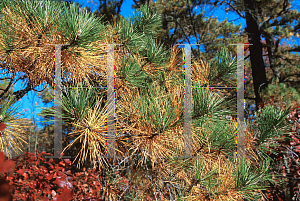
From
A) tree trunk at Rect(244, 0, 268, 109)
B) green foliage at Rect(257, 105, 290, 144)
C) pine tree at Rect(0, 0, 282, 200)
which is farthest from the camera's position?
tree trunk at Rect(244, 0, 268, 109)

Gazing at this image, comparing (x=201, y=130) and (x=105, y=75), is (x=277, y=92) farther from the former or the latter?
(x=105, y=75)

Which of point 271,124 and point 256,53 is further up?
point 256,53

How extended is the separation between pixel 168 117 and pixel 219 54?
2.07 ft

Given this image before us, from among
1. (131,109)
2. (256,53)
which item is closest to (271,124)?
(131,109)

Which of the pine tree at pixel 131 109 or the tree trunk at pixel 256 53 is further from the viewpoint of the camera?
the tree trunk at pixel 256 53

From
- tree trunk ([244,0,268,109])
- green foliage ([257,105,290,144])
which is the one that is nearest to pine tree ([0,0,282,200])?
green foliage ([257,105,290,144])

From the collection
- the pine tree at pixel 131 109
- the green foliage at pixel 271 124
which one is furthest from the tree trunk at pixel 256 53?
the pine tree at pixel 131 109

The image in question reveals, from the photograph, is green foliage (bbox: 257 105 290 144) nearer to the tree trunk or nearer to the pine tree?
the pine tree

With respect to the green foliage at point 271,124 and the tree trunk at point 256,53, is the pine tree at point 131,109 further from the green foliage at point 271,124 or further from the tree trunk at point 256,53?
the tree trunk at point 256,53

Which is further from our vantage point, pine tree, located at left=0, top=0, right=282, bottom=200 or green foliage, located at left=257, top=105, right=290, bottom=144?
green foliage, located at left=257, top=105, right=290, bottom=144

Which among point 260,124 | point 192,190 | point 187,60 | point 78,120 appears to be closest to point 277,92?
point 260,124

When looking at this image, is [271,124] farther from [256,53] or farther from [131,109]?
[256,53]

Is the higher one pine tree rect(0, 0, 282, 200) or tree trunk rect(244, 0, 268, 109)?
tree trunk rect(244, 0, 268, 109)

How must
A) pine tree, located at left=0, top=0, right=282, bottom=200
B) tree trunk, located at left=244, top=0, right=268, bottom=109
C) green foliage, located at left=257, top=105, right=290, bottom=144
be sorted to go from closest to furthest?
pine tree, located at left=0, top=0, right=282, bottom=200 → green foliage, located at left=257, top=105, right=290, bottom=144 → tree trunk, located at left=244, top=0, right=268, bottom=109
